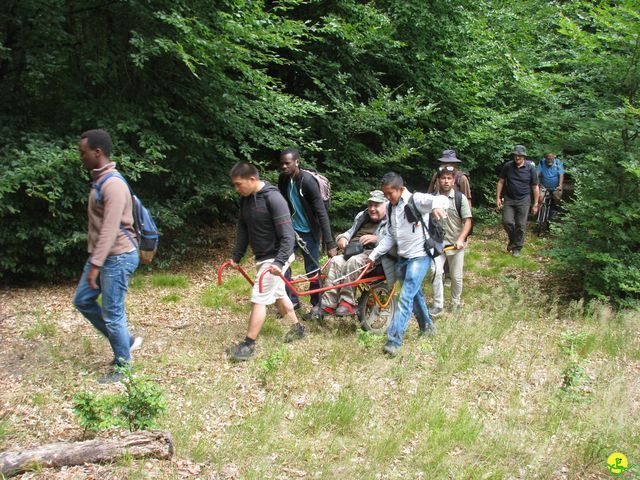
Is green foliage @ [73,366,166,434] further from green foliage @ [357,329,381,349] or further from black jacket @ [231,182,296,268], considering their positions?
green foliage @ [357,329,381,349]

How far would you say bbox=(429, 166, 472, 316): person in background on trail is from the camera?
7.32 meters

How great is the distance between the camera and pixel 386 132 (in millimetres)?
11852

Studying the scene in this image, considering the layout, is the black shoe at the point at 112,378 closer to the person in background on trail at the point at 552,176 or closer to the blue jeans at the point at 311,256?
the blue jeans at the point at 311,256

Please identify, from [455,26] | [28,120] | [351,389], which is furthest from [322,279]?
[455,26]

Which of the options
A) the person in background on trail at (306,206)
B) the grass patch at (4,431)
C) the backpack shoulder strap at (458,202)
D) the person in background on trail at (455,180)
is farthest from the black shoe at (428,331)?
the grass patch at (4,431)

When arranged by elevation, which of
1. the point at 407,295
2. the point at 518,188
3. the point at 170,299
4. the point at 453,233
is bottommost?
the point at 170,299

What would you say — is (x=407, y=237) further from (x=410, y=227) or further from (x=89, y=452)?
(x=89, y=452)

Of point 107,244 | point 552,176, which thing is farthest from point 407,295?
point 552,176

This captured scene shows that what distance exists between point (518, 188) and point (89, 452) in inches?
360

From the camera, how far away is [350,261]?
659cm

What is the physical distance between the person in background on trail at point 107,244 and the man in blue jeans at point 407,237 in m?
2.71

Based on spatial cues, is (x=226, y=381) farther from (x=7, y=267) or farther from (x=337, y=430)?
(x=7, y=267)

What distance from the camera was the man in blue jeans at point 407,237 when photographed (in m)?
5.91

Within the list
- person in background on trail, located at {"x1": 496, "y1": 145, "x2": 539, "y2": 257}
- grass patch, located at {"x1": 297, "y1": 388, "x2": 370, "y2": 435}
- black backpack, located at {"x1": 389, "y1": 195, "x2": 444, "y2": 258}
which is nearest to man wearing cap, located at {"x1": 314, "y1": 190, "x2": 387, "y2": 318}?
black backpack, located at {"x1": 389, "y1": 195, "x2": 444, "y2": 258}
